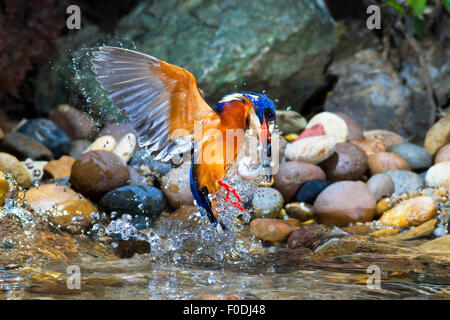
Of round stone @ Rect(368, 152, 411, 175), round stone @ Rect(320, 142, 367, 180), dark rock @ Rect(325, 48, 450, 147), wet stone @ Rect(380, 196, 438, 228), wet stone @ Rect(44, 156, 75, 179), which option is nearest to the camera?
wet stone @ Rect(380, 196, 438, 228)

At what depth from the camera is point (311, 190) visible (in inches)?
177

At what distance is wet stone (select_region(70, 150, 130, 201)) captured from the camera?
4242 mm

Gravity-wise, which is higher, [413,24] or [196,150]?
[413,24]

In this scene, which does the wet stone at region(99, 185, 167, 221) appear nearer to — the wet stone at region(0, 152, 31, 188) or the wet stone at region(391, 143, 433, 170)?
the wet stone at region(0, 152, 31, 188)

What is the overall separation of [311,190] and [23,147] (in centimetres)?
276

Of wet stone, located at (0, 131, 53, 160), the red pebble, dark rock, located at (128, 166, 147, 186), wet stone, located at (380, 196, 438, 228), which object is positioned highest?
the red pebble

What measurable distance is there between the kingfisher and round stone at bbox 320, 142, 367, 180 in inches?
91.4

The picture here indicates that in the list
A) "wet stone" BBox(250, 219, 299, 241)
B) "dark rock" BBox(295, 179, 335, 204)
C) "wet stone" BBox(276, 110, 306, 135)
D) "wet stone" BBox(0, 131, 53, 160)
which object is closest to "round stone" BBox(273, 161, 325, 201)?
"dark rock" BBox(295, 179, 335, 204)

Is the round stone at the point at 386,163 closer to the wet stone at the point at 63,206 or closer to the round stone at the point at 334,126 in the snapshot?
the round stone at the point at 334,126

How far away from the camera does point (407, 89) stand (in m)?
6.67

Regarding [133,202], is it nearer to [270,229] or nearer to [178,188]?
[178,188]
